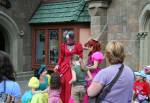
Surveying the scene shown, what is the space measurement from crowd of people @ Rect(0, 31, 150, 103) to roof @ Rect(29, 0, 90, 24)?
571cm

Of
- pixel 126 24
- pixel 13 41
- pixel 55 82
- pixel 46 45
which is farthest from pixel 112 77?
pixel 13 41

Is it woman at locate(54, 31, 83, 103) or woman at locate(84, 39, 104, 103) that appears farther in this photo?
woman at locate(54, 31, 83, 103)

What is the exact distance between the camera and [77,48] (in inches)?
331

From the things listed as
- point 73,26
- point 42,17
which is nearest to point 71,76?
point 73,26

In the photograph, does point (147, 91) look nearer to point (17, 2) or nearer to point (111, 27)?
point (111, 27)

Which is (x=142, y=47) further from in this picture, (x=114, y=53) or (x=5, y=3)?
(x=114, y=53)

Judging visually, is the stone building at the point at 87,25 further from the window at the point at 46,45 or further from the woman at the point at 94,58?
the woman at the point at 94,58

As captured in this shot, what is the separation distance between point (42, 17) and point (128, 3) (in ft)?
16.0

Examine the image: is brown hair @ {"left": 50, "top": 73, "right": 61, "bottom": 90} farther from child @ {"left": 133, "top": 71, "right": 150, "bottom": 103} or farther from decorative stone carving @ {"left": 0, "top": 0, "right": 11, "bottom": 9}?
decorative stone carving @ {"left": 0, "top": 0, "right": 11, "bottom": 9}

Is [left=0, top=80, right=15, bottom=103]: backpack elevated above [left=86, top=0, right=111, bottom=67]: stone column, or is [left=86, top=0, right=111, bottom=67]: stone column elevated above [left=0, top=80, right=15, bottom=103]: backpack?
[left=86, top=0, right=111, bottom=67]: stone column

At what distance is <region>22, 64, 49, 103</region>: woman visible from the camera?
6.39 metres

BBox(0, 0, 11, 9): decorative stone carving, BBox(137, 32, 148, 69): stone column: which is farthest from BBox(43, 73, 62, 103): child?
BBox(0, 0, 11, 9): decorative stone carving

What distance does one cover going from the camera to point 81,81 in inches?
309

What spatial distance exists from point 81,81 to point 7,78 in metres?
3.70
